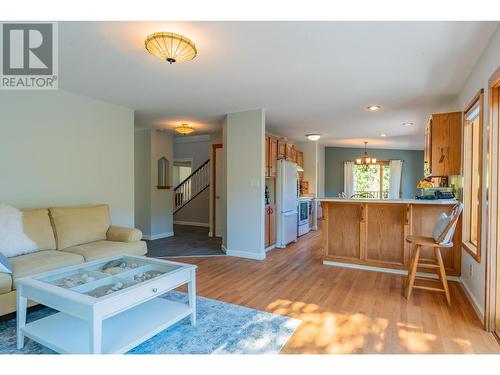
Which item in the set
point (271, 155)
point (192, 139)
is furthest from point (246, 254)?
point (192, 139)

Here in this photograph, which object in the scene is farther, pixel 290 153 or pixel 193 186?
pixel 193 186

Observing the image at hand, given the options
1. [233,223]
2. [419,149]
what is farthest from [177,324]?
[419,149]

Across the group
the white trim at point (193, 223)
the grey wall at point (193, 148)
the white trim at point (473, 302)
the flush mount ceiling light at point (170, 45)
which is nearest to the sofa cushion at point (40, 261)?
the flush mount ceiling light at point (170, 45)

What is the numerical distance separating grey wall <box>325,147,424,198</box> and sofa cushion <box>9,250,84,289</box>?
8608 mm

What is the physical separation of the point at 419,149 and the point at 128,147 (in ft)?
29.9

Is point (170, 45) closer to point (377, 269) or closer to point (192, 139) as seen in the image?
point (377, 269)

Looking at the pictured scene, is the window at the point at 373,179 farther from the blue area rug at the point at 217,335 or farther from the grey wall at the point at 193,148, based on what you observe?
the blue area rug at the point at 217,335

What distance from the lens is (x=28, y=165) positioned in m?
3.39

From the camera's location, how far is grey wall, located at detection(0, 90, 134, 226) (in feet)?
10.7

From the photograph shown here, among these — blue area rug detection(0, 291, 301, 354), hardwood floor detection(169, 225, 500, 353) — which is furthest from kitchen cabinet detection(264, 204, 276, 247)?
blue area rug detection(0, 291, 301, 354)

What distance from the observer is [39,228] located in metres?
3.06

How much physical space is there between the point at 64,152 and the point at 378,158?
30.0 feet

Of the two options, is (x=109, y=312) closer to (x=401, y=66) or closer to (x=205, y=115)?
(x=401, y=66)

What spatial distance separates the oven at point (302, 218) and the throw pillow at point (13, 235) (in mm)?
4760
